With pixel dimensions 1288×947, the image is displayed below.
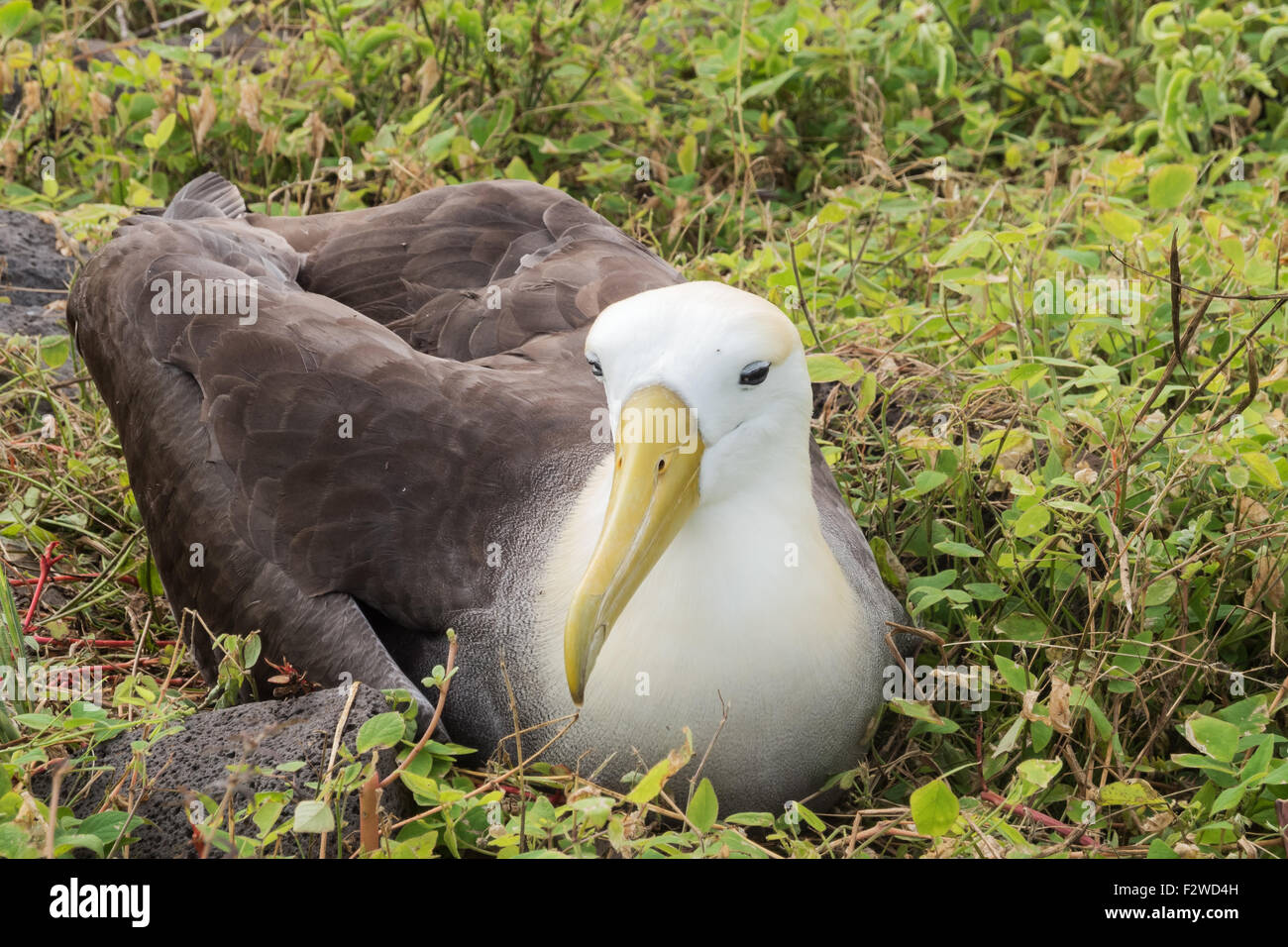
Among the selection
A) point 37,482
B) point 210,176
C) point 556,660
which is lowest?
point 37,482

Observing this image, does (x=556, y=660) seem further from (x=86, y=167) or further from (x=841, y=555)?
(x=86, y=167)

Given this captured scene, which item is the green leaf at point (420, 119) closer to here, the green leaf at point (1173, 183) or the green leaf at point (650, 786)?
the green leaf at point (1173, 183)

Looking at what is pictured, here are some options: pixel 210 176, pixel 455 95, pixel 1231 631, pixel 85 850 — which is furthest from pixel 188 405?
pixel 455 95

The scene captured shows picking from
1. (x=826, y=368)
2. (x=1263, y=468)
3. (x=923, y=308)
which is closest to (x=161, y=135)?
(x=923, y=308)

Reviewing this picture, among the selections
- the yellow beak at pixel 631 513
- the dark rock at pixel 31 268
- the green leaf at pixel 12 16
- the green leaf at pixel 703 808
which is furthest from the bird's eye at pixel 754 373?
the green leaf at pixel 12 16

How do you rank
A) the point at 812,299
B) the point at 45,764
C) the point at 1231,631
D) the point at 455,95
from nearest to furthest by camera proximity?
1. the point at 45,764
2. the point at 1231,631
3. the point at 812,299
4. the point at 455,95

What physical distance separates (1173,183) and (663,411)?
8.61ft

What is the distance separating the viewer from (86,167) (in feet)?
20.0

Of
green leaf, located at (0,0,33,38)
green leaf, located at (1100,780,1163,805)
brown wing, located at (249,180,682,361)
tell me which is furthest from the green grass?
brown wing, located at (249,180,682,361)

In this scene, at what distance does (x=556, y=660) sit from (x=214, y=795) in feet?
2.34

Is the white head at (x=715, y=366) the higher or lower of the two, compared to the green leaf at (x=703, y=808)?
higher

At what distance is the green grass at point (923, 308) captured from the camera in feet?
10.7

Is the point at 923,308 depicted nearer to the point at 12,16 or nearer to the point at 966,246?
the point at 966,246

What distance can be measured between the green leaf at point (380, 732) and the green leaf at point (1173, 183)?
3056 mm
